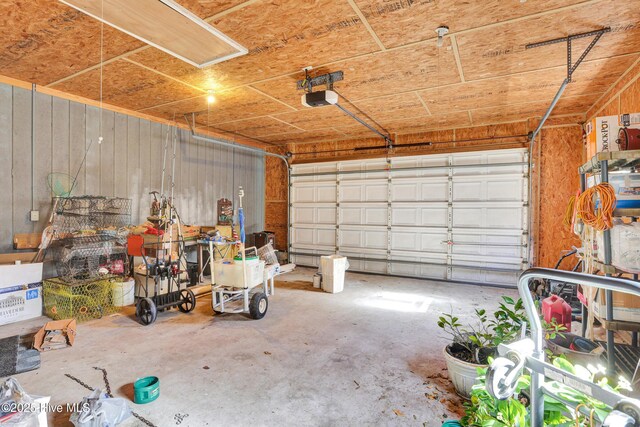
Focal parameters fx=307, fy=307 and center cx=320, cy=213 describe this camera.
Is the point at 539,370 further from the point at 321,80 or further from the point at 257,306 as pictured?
the point at 321,80

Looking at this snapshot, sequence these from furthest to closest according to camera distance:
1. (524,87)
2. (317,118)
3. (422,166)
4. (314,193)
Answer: (314,193) < (422,166) < (317,118) < (524,87)

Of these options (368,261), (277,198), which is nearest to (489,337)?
(368,261)

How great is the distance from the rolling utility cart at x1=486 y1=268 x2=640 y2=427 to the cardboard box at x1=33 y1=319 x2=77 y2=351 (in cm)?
403

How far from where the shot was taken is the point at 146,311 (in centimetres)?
388

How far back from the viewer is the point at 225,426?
2.10 metres

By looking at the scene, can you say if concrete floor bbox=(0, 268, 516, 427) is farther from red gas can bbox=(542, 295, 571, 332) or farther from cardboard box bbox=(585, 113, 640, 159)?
cardboard box bbox=(585, 113, 640, 159)

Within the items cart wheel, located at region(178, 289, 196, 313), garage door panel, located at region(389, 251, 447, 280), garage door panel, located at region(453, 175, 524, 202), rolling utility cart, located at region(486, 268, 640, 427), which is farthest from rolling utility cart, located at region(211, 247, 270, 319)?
garage door panel, located at region(453, 175, 524, 202)

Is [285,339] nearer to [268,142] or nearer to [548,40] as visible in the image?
[548,40]

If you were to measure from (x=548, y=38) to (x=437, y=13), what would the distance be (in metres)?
1.34

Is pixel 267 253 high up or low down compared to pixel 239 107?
down

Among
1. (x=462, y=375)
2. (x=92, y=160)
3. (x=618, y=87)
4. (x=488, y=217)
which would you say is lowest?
(x=462, y=375)

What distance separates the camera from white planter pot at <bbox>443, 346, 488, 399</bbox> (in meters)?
2.30

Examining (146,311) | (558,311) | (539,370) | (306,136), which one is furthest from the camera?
(306,136)

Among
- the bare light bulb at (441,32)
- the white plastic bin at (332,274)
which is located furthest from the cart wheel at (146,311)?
the bare light bulb at (441,32)
